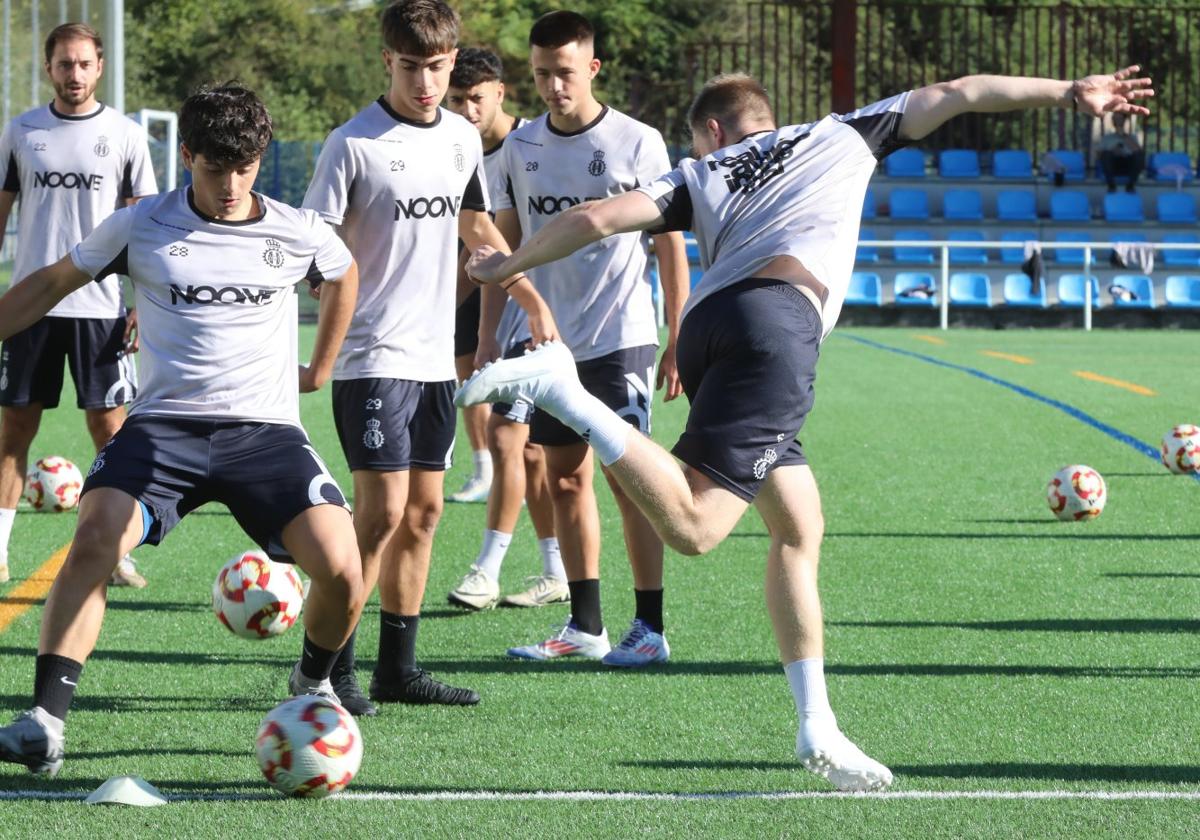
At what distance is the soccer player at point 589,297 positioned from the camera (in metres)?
6.04

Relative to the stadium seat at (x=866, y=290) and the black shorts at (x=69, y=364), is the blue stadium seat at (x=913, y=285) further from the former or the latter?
the black shorts at (x=69, y=364)

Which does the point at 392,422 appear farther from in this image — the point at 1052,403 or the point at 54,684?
the point at 1052,403

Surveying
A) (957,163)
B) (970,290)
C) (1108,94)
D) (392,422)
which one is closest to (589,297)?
(392,422)

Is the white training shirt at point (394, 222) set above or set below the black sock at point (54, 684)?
above

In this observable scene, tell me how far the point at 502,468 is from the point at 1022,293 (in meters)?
22.9

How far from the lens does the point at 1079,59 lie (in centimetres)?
4303

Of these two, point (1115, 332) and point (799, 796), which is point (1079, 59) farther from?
point (799, 796)

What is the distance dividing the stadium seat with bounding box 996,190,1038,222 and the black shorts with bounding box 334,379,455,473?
2765 centimetres

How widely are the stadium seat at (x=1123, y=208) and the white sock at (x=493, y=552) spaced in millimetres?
26390

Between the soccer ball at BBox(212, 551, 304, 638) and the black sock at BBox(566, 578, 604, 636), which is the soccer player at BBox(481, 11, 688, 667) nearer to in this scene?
the black sock at BBox(566, 578, 604, 636)

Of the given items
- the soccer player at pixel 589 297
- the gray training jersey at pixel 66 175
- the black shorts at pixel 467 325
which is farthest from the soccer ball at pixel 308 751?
the black shorts at pixel 467 325

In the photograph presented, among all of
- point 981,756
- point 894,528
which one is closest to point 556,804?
point 981,756

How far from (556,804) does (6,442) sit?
3980 mm

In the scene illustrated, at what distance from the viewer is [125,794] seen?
419cm
